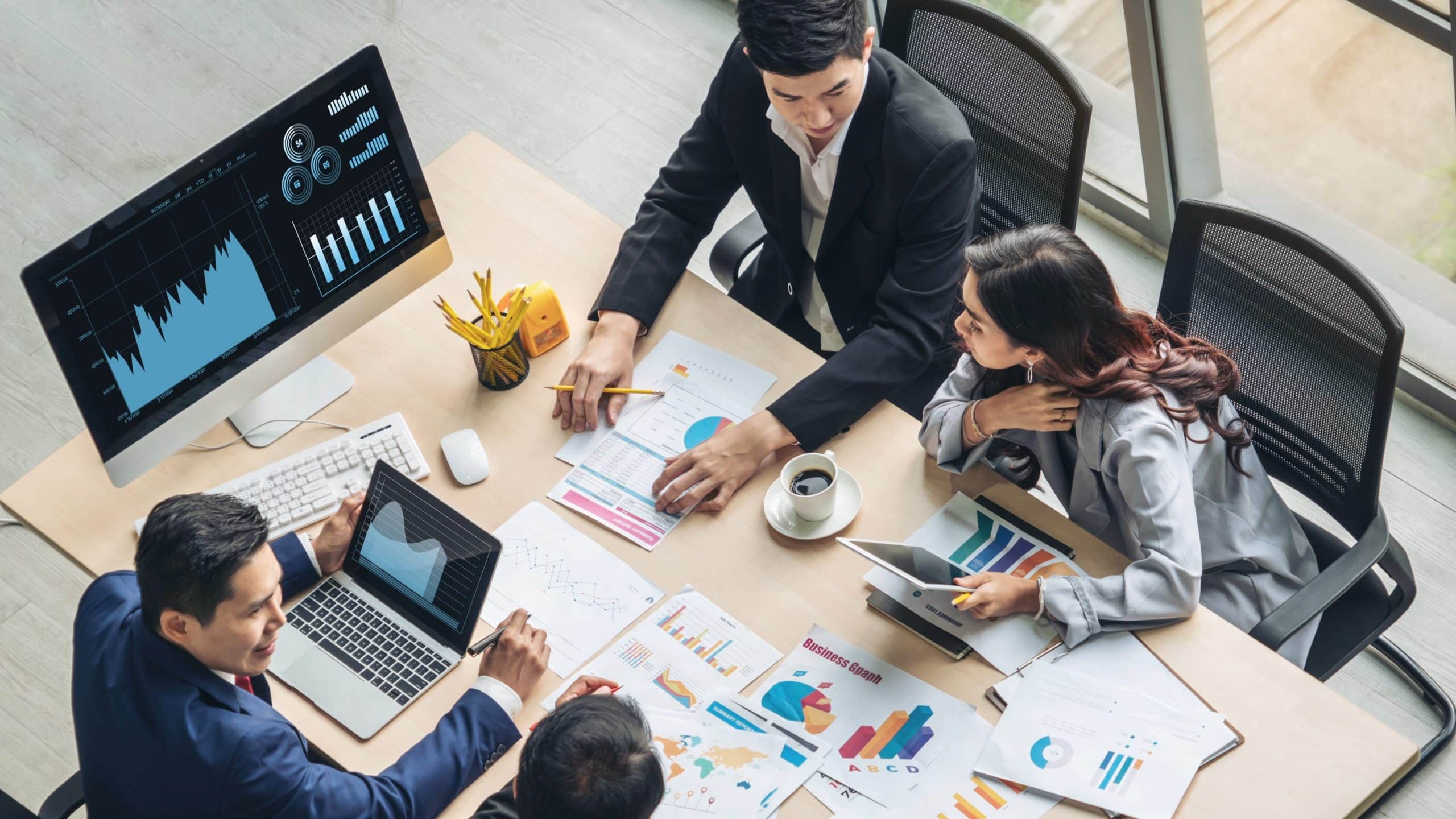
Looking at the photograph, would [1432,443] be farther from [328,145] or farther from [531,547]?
[328,145]

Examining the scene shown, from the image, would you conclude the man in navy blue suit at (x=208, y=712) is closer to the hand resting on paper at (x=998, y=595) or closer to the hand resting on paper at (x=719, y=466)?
the hand resting on paper at (x=719, y=466)

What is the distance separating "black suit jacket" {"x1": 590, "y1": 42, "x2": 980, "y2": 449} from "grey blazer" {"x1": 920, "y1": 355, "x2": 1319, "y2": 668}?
0.45ft

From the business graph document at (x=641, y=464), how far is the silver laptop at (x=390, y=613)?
10.1 inches

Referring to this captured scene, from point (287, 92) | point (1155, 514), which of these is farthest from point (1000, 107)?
point (287, 92)

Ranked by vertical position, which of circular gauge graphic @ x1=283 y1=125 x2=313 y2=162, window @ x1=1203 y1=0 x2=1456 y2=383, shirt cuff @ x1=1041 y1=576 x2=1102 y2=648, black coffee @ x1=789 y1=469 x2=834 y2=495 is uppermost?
circular gauge graphic @ x1=283 y1=125 x2=313 y2=162

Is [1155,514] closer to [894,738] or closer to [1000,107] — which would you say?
[894,738]

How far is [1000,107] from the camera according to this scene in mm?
2451

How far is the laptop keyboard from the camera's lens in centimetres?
193

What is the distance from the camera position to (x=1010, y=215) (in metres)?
2.54

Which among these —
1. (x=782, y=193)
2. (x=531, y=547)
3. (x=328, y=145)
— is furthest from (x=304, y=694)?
(x=782, y=193)

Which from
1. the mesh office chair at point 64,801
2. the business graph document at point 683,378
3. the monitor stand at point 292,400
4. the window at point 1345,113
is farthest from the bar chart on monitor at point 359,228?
Answer: the window at point 1345,113

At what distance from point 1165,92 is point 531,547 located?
6.99 feet

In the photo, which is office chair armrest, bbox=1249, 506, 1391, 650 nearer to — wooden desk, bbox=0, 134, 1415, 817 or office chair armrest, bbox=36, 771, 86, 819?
wooden desk, bbox=0, 134, 1415, 817

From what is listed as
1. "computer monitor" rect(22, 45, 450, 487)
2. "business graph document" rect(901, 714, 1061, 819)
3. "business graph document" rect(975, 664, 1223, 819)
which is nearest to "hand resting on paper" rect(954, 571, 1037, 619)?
"business graph document" rect(975, 664, 1223, 819)
